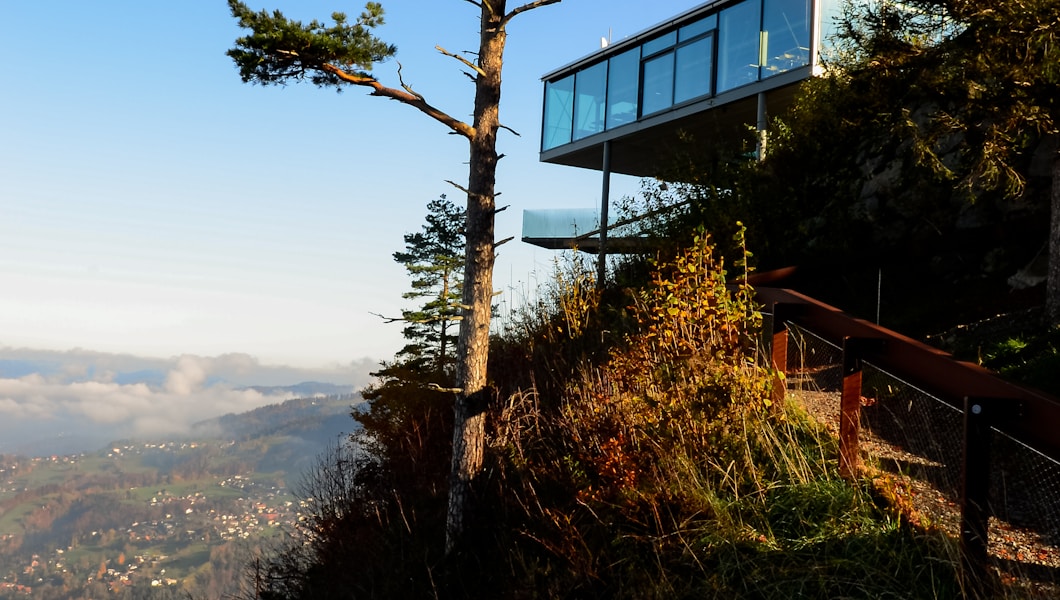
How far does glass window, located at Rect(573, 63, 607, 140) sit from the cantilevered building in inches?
1.2

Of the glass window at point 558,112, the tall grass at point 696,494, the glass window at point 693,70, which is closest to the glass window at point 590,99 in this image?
the glass window at point 558,112

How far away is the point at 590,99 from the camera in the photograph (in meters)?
23.6

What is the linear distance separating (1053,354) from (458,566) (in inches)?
251

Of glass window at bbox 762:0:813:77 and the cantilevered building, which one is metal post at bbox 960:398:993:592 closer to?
the cantilevered building

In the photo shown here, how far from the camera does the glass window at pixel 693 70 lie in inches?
770

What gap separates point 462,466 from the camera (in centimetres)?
842

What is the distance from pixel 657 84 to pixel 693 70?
4.28 feet

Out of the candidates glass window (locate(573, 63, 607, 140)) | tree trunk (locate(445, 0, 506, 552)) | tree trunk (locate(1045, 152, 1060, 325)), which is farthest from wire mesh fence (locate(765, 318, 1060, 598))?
glass window (locate(573, 63, 607, 140))

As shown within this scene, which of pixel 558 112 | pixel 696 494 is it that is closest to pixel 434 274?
pixel 558 112

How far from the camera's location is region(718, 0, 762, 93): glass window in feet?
60.2

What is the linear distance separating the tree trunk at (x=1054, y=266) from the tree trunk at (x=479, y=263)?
21.0 ft

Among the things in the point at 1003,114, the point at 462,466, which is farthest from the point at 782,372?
the point at 1003,114

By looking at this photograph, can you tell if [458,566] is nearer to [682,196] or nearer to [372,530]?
[372,530]

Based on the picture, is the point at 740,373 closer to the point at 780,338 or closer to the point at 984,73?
the point at 780,338
